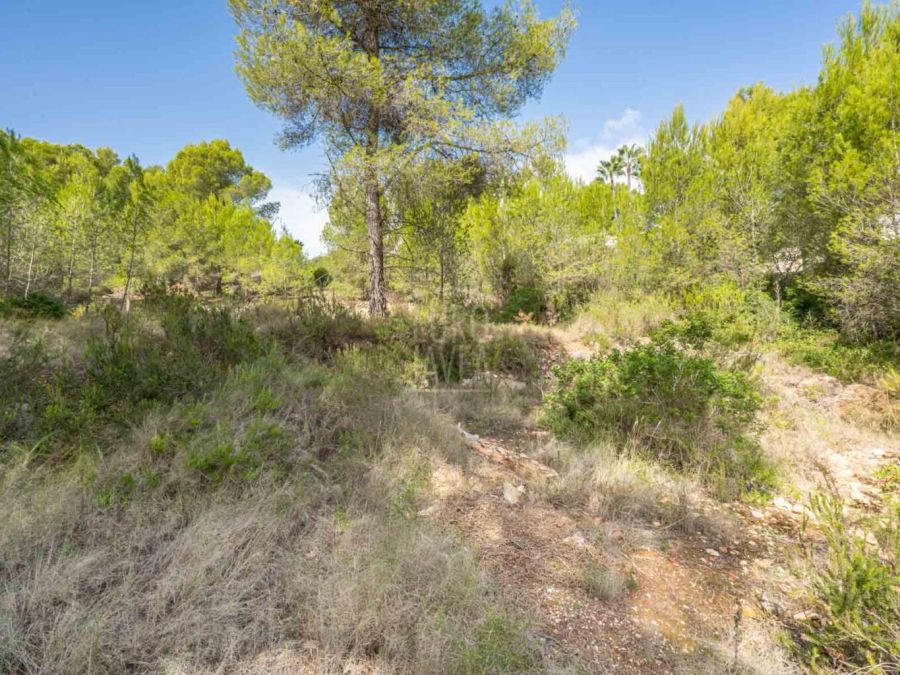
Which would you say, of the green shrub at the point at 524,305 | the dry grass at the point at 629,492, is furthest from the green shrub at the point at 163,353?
the green shrub at the point at 524,305

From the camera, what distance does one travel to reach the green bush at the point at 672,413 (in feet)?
11.6

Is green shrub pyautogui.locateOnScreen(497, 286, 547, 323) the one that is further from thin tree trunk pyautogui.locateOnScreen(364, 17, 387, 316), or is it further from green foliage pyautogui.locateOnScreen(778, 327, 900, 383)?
green foliage pyautogui.locateOnScreen(778, 327, 900, 383)

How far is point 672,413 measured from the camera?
12.5 feet

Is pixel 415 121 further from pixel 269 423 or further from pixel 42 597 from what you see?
pixel 42 597

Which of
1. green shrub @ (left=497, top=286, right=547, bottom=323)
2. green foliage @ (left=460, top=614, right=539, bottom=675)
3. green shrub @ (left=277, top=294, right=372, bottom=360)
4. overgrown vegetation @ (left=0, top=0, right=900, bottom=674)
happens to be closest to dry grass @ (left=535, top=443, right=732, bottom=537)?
overgrown vegetation @ (left=0, top=0, right=900, bottom=674)

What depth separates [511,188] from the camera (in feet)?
25.7

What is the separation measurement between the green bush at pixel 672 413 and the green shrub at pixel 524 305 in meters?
8.13

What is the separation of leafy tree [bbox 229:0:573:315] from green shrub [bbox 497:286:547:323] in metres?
5.93

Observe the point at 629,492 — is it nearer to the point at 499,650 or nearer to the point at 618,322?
the point at 499,650

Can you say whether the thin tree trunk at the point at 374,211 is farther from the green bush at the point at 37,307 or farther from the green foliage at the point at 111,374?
the green bush at the point at 37,307

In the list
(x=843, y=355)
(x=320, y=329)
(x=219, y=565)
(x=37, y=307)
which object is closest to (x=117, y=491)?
(x=219, y=565)

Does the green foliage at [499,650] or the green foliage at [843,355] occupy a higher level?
the green foliage at [843,355]

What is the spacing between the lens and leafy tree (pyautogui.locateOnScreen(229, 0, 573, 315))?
20.2 ft

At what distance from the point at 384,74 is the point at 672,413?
6758 millimetres
